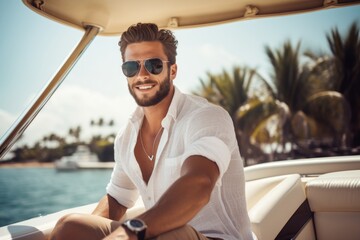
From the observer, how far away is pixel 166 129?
1.85 metres

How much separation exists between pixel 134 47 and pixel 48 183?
169 ft

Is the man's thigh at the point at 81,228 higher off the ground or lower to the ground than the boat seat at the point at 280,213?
higher

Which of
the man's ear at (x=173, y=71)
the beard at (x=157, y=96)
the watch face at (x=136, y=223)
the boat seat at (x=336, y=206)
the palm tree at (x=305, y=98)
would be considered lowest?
the palm tree at (x=305, y=98)

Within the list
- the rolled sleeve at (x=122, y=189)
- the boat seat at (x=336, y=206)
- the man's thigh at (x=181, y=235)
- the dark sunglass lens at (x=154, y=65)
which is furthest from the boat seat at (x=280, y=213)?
the dark sunglass lens at (x=154, y=65)

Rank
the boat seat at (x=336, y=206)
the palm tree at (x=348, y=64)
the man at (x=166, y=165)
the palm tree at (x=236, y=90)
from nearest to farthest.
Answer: the man at (x=166, y=165)
the boat seat at (x=336, y=206)
the palm tree at (x=348, y=64)
the palm tree at (x=236, y=90)

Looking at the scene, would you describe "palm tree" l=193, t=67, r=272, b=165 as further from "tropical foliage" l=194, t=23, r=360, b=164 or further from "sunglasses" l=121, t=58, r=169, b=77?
"sunglasses" l=121, t=58, r=169, b=77

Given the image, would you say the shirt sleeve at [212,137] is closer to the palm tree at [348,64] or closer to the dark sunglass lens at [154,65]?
the dark sunglass lens at [154,65]

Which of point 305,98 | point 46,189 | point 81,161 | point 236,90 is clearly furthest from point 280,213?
point 81,161

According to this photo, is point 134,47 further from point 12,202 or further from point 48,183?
point 48,183

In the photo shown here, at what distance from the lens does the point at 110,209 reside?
2076mm

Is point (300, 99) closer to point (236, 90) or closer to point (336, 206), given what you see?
point (236, 90)

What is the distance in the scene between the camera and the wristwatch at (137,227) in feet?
3.97

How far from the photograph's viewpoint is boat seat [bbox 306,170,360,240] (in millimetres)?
2539

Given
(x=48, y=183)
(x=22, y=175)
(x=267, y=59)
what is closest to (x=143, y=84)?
(x=267, y=59)
